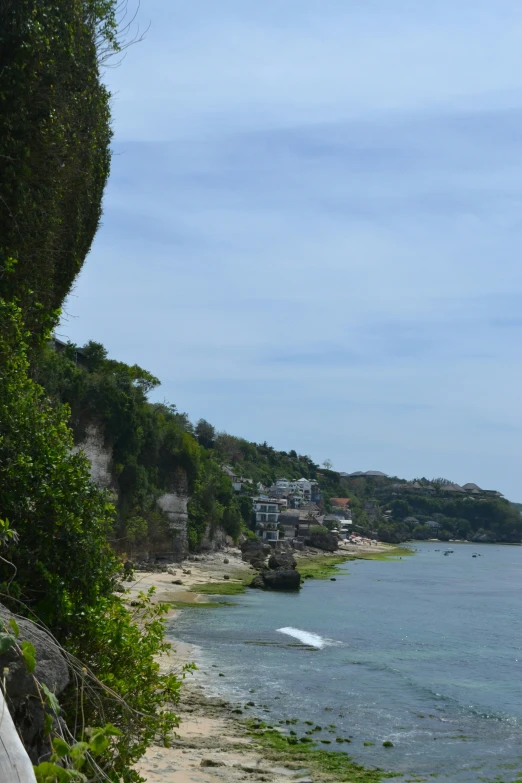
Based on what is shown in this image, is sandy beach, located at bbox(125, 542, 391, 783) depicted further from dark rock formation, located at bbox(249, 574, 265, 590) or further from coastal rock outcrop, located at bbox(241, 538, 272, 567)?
coastal rock outcrop, located at bbox(241, 538, 272, 567)

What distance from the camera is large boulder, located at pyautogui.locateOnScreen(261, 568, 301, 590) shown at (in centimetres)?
5612

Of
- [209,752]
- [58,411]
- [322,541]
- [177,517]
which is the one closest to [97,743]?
[58,411]

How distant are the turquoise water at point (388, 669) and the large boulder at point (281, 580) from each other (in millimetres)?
2543

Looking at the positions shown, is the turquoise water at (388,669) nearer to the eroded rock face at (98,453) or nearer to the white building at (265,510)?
the eroded rock face at (98,453)

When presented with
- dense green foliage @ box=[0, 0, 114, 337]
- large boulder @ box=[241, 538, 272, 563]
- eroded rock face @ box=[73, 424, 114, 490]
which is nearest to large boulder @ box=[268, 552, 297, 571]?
large boulder @ box=[241, 538, 272, 563]

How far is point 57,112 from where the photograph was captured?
10773 mm

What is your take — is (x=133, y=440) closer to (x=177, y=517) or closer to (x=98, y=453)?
(x=98, y=453)

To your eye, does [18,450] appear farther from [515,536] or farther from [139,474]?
[515,536]

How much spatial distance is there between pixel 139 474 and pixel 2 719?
53845mm

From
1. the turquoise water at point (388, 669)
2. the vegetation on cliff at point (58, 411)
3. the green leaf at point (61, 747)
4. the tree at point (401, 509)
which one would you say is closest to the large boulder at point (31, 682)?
the vegetation on cliff at point (58, 411)

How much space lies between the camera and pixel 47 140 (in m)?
10.6

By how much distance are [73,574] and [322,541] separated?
105071mm

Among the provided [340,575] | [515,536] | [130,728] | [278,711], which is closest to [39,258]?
[130,728]

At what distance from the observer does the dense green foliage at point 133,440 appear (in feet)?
165
